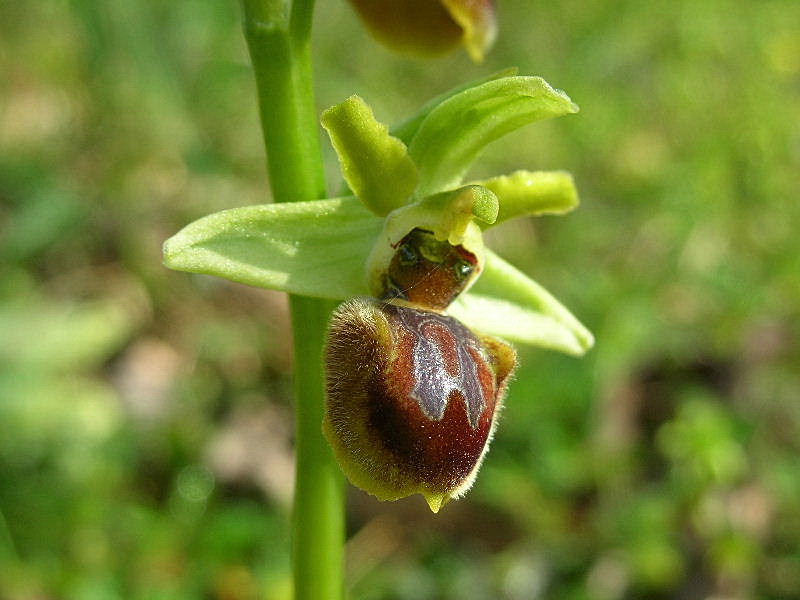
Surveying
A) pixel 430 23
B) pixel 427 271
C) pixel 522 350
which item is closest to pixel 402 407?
pixel 427 271

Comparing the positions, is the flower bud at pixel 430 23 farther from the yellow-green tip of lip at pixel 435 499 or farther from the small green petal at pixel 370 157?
the yellow-green tip of lip at pixel 435 499

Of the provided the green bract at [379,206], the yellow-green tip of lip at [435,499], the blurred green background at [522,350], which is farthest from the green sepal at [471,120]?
the blurred green background at [522,350]

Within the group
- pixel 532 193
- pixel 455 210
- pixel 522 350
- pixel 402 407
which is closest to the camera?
pixel 402 407

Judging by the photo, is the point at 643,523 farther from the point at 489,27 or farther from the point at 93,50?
the point at 93,50

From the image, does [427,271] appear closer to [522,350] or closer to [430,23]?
[430,23]

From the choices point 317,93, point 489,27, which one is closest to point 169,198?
point 317,93
